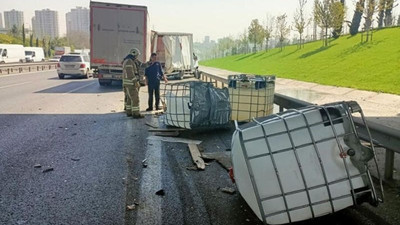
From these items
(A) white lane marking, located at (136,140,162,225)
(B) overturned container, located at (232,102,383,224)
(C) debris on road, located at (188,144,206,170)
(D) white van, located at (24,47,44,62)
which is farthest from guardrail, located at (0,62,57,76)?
(B) overturned container, located at (232,102,383,224)

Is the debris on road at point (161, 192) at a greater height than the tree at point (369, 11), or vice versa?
the tree at point (369, 11)

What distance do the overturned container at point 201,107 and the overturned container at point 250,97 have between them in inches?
18.1

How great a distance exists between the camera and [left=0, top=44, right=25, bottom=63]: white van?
52.4m

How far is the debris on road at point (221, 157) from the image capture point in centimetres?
571

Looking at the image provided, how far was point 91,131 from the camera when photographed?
8.39m

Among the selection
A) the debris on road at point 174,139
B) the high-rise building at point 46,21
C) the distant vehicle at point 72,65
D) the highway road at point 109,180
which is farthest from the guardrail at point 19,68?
the high-rise building at point 46,21

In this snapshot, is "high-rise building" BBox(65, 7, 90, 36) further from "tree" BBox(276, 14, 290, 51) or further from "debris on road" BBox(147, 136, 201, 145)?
"debris on road" BBox(147, 136, 201, 145)

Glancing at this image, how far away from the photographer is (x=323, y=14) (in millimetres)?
36875

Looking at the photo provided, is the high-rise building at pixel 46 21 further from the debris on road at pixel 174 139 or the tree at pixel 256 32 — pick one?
the debris on road at pixel 174 139

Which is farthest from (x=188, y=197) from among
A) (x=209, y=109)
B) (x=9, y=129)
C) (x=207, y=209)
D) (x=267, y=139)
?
(x=9, y=129)

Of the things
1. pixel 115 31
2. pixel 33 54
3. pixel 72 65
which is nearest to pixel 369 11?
pixel 115 31

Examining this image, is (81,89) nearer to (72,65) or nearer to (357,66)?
(72,65)

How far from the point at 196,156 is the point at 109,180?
1599 mm

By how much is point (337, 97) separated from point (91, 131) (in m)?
11.9
